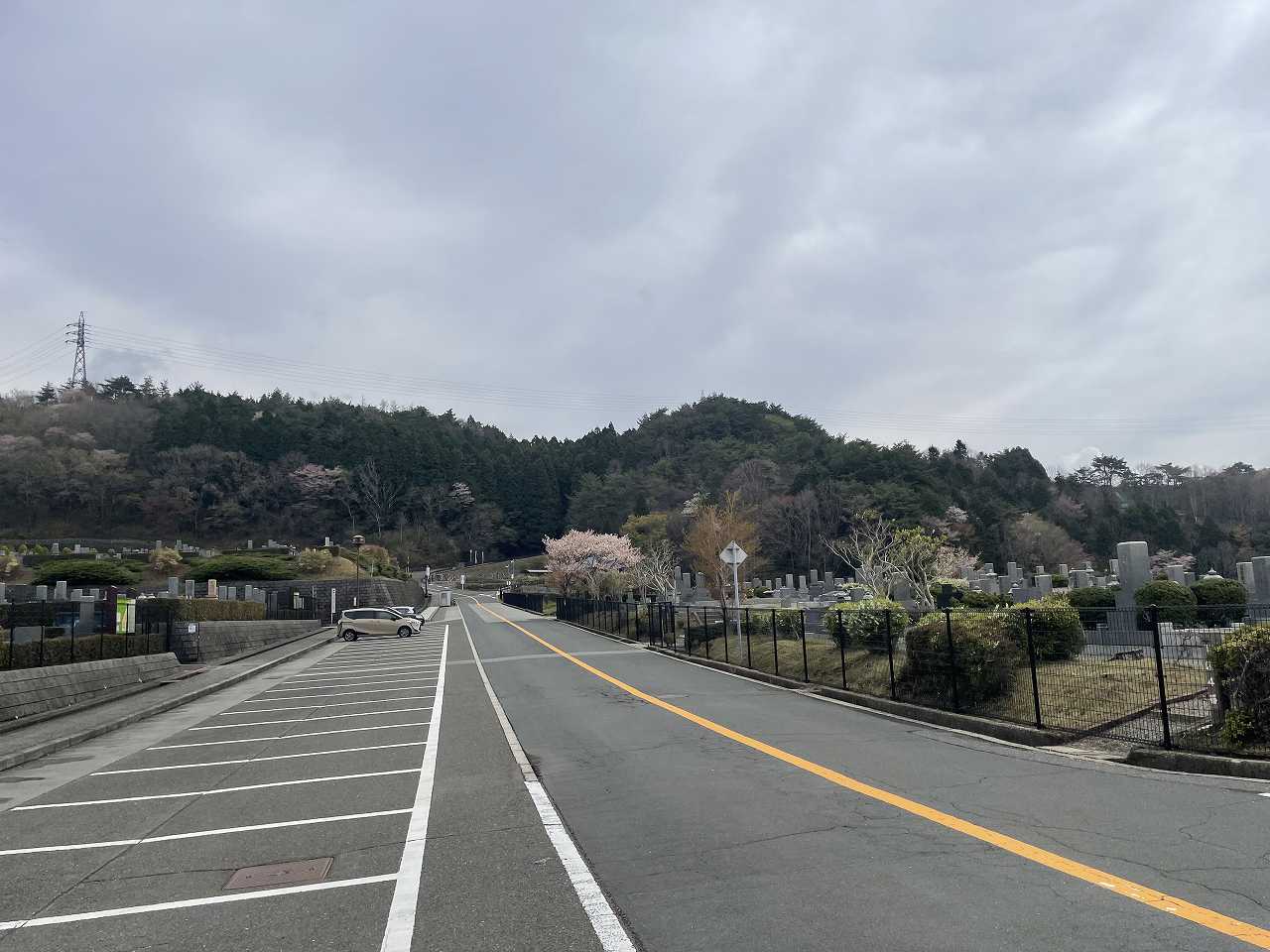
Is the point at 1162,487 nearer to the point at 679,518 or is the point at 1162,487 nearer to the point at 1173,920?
the point at 679,518

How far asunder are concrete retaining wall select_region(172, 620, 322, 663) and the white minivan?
273 centimetres

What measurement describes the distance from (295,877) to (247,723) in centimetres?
975

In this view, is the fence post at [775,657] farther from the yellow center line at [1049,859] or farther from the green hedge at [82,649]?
the green hedge at [82,649]

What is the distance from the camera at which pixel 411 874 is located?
560 centimetres

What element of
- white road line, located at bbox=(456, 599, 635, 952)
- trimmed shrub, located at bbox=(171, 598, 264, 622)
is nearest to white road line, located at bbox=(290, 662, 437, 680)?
trimmed shrub, located at bbox=(171, 598, 264, 622)

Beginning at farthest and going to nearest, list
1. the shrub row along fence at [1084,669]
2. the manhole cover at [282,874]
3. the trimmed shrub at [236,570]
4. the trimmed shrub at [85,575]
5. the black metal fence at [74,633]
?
the trimmed shrub at [236,570], the trimmed shrub at [85,575], the black metal fence at [74,633], the shrub row along fence at [1084,669], the manhole cover at [282,874]

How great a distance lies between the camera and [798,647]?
18641mm

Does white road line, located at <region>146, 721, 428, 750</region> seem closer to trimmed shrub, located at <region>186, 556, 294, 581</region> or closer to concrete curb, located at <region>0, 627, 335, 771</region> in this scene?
concrete curb, located at <region>0, 627, 335, 771</region>

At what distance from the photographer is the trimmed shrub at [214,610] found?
2534 centimetres

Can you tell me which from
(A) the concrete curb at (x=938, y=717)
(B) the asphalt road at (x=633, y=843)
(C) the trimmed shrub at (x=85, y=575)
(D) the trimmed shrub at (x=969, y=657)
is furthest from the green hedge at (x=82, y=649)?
(C) the trimmed shrub at (x=85, y=575)

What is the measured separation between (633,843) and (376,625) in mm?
36882

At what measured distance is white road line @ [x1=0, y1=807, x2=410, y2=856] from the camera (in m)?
6.88

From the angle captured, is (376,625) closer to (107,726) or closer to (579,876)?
(107,726)

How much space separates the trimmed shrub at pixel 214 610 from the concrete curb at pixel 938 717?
18580 millimetres
